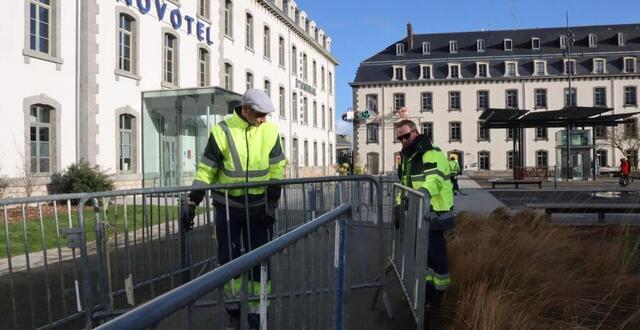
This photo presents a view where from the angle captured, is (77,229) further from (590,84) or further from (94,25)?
(590,84)

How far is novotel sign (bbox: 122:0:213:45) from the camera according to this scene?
21.1 metres

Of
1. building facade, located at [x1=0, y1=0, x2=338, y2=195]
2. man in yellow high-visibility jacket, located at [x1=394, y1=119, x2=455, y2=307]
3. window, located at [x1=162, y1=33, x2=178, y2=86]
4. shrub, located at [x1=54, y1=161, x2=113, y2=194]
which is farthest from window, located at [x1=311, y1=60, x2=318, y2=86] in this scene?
man in yellow high-visibility jacket, located at [x1=394, y1=119, x2=455, y2=307]

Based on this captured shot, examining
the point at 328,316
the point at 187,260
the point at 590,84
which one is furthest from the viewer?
the point at 590,84

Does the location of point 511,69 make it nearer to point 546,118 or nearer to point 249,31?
point 546,118


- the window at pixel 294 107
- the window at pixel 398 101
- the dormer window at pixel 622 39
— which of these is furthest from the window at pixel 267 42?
the dormer window at pixel 622 39

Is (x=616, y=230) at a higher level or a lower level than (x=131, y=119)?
lower

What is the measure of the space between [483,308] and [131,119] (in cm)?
1918

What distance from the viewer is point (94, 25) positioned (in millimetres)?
18312

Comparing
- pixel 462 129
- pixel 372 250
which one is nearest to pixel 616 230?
pixel 372 250

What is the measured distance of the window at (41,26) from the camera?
53.2 feet

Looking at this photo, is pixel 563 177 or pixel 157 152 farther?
pixel 563 177

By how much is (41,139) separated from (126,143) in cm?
409

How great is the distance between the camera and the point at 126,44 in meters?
20.5

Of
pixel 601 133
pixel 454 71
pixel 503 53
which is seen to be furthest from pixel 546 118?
pixel 503 53
